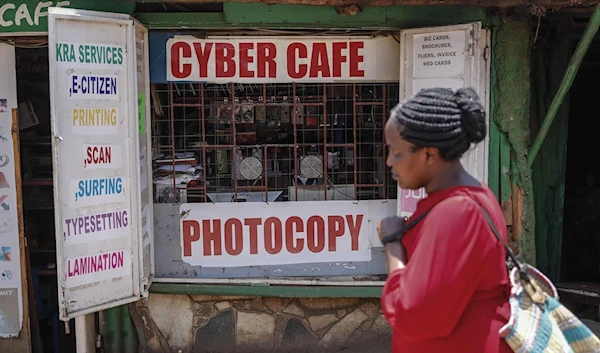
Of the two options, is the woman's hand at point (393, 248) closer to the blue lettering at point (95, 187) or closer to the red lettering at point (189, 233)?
the blue lettering at point (95, 187)

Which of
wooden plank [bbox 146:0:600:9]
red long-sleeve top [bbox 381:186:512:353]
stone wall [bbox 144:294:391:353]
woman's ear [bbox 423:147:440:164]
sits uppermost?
wooden plank [bbox 146:0:600:9]

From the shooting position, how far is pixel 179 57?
4.86 meters

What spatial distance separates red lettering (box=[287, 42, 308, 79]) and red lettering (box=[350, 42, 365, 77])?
33cm

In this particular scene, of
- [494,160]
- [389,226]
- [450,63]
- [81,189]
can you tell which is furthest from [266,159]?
[389,226]

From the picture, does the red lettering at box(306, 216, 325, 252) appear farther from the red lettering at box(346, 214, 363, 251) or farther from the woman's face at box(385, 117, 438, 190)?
the woman's face at box(385, 117, 438, 190)

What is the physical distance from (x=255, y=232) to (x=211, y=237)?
0.33m

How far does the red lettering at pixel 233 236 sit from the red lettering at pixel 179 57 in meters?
1.12

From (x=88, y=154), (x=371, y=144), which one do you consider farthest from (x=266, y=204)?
(x=88, y=154)

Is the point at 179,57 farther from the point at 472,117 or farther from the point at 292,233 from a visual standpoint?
the point at 472,117

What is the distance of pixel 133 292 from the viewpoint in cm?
449

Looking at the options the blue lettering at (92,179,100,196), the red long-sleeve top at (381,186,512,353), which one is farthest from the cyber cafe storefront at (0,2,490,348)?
the red long-sleeve top at (381,186,512,353)

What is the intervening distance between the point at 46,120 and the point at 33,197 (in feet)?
2.12

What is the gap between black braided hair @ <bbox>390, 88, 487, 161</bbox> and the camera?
77.4 inches

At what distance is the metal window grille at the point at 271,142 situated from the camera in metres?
4.96
